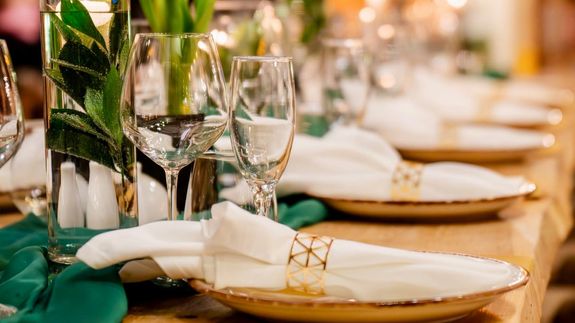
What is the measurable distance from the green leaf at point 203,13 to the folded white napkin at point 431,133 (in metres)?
0.68

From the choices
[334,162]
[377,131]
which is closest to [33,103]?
[377,131]

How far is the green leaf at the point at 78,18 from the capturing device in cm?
117

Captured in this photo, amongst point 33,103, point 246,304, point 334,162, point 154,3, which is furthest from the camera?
point 33,103

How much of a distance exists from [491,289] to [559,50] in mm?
9018

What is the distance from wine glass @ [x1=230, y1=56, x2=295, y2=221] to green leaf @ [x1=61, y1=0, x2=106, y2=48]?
0.17m

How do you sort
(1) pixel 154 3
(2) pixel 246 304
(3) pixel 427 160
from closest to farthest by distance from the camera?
(2) pixel 246 304, (1) pixel 154 3, (3) pixel 427 160

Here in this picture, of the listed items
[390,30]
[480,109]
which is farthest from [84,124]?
[480,109]

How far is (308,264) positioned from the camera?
103 centimetres

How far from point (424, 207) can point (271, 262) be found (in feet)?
1.75

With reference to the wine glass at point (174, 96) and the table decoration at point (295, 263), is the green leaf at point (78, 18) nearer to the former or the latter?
the wine glass at point (174, 96)

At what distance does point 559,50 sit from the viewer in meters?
9.63

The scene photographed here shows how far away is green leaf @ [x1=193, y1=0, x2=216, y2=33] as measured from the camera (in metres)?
1.48

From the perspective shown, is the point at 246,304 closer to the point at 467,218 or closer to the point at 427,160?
the point at 467,218

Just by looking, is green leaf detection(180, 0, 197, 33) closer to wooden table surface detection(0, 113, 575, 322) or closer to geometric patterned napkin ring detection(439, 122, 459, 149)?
wooden table surface detection(0, 113, 575, 322)
